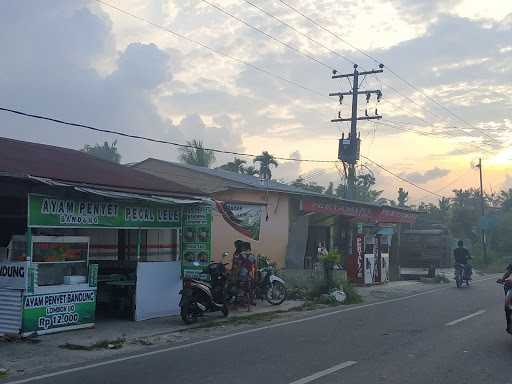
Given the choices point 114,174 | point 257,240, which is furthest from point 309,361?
point 257,240

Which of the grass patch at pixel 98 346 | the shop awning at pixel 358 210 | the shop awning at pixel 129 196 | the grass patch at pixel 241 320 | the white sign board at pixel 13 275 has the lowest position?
the grass patch at pixel 98 346

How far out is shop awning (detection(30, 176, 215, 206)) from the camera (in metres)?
10.3

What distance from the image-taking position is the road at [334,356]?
720 cm

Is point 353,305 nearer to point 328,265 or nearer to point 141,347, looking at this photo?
point 328,265

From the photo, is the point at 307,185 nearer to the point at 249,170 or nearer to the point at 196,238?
the point at 249,170

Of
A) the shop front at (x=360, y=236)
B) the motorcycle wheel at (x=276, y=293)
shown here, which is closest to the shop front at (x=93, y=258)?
the motorcycle wheel at (x=276, y=293)

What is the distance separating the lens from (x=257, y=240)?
68.3 ft

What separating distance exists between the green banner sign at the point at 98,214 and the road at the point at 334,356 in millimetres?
3305

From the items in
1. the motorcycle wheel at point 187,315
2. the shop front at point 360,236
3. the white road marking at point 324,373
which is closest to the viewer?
the white road marking at point 324,373

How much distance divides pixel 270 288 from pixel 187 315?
385cm

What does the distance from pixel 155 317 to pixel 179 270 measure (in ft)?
3.99

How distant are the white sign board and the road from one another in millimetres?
2819

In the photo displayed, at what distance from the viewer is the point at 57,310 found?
10.8m

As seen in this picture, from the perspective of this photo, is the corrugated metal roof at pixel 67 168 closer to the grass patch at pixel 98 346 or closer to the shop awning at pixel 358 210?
the grass patch at pixel 98 346
